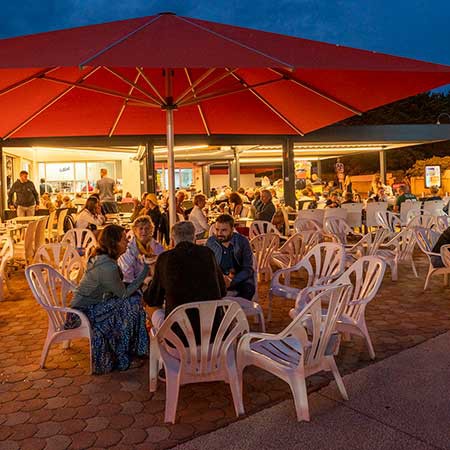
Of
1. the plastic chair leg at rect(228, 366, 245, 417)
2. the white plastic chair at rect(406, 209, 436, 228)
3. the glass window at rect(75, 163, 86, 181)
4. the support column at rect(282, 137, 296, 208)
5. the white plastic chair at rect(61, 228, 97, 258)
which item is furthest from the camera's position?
the glass window at rect(75, 163, 86, 181)

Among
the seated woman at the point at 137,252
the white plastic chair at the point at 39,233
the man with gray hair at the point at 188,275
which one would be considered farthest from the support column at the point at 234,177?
the man with gray hair at the point at 188,275

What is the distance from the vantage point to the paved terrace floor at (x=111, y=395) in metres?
2.92

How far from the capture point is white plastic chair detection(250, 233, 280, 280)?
602 cm

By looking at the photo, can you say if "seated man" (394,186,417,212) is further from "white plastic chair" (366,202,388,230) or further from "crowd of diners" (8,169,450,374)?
"crowd of diners" (8,169,450,374)

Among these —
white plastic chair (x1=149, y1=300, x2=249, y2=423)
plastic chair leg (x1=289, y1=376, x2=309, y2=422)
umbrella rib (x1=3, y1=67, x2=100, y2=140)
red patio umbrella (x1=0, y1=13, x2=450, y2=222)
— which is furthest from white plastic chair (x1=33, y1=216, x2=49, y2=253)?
plastic chair leg (x1=289, y1=376, x2=309, y2=422)

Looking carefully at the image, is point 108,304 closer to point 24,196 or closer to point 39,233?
point 39,233

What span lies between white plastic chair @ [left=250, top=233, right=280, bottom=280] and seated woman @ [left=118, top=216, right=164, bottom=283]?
161 centimetres

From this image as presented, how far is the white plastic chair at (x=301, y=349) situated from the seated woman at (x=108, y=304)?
3.70 feet

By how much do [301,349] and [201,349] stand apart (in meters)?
0.58

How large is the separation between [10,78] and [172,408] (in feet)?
9.98

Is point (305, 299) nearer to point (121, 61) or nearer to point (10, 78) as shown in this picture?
point (121, 61)

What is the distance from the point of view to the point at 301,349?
3.04m

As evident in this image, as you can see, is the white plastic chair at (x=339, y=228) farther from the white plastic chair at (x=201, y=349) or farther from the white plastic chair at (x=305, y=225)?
the white plastic chair at (x=201, y=349)

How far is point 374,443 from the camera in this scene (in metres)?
2.75
